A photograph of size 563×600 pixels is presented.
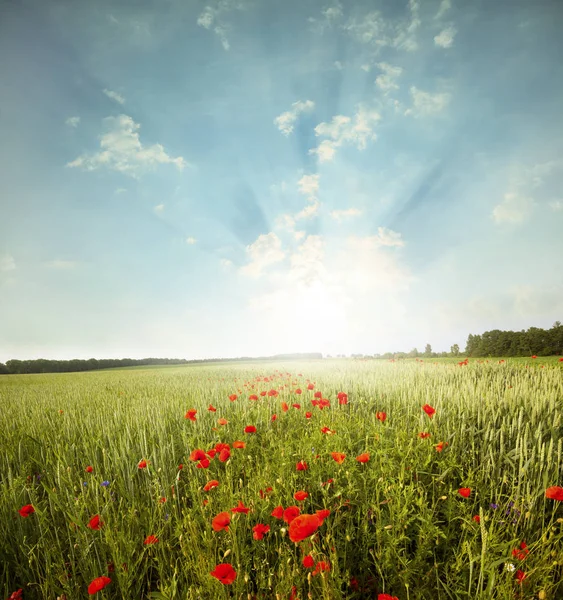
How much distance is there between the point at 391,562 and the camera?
1.87 meters

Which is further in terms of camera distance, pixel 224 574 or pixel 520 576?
pixel 520 576

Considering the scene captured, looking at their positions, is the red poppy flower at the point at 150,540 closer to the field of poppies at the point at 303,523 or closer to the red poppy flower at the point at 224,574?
the field of poppies at the point at 303,523

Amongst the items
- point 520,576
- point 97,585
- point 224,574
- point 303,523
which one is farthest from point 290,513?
point 520,576

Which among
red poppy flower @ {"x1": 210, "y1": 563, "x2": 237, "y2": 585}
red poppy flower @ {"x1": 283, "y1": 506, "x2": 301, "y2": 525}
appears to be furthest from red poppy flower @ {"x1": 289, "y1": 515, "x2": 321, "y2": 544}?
red poppy flower @ {"x1": 210, "y1": 563, "x2": 237, "y2": 585}

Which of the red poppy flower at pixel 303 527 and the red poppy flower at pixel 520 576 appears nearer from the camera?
the red poppy flower at pixel 303 527

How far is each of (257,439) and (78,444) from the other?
2567 mm

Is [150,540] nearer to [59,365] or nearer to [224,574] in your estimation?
[224,574]

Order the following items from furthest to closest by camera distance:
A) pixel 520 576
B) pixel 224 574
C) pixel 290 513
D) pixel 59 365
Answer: pixel 59 365, pixel 520 576, pixel 290 513, pixel 224 574

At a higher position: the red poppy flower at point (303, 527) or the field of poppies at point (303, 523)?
the red poppy flower at point (303, 527)

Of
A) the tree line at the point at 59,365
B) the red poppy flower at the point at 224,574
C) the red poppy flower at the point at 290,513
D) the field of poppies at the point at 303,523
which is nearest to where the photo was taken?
the red poppy flower at the point at 224,574

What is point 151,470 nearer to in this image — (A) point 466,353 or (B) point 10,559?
(B) point 10,559

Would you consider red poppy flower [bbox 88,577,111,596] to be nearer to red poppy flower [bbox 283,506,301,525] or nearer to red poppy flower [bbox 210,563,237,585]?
red poppy flower [bbox 210,563,237,585]

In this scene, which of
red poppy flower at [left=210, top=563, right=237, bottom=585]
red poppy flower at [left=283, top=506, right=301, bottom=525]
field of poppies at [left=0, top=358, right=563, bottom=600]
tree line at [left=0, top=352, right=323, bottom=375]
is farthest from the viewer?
tree line at [left=0, top=352, right=323, bottom=375]

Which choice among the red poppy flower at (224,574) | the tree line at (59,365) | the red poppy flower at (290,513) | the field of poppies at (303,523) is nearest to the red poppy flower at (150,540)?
the field of poppies at (303,523)
